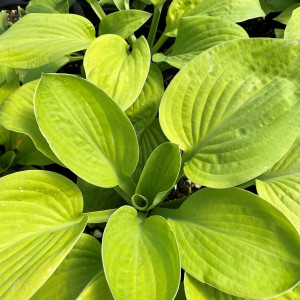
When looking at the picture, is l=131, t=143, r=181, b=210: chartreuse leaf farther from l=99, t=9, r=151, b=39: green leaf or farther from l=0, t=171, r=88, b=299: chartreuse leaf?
l=99, t=9, r=151, b=39: green leaf

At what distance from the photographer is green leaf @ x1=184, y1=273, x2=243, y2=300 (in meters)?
0.62

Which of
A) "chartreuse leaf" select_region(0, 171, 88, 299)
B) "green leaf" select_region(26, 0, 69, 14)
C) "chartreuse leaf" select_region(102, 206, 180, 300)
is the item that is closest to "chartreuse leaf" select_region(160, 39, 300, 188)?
"chartreuse leaf" select_region(102, 206, 180, 300)

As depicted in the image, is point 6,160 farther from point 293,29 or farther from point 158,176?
point 293,29

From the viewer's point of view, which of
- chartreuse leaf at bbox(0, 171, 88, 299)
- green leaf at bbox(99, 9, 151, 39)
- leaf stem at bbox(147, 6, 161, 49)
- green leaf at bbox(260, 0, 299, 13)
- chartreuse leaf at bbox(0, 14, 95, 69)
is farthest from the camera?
green leaf at bbox(260, 0, 299, 13)

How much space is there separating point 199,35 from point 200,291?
1.99 feet

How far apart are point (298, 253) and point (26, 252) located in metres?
0.45

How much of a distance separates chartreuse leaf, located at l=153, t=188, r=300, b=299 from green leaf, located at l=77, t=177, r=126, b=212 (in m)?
0.22

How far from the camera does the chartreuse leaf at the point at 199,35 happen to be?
2.79ft

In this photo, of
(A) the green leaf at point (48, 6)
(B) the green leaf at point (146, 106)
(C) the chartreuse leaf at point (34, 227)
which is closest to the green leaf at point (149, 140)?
(B) the green leaf at point (146, 106)

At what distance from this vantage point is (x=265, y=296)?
1.80 feet

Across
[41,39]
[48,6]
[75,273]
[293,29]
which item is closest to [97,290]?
[75,273]

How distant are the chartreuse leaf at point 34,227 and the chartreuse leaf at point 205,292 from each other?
0.22 m

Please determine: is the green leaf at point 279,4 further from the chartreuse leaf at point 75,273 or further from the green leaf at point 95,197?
the chartreuse leaf at point 75,273

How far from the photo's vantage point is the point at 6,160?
2.99 ft
